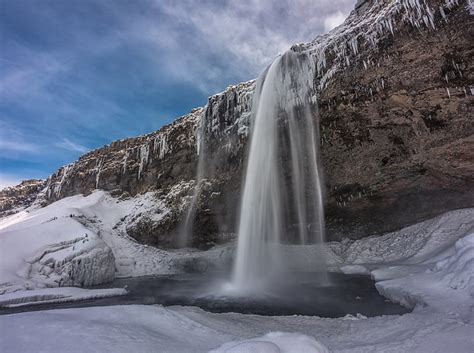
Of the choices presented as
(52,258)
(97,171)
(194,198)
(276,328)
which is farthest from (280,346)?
(97,171)

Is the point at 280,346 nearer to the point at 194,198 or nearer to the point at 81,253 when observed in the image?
the point at 81,253

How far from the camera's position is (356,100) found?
55.4ft

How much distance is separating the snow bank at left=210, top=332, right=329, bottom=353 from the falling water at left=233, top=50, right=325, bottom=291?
12941 millimetres

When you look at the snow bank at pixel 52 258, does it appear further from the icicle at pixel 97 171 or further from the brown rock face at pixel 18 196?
the brown rock face at pixel 18 196

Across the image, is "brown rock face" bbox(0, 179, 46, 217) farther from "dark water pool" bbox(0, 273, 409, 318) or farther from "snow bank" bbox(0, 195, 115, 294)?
"dark water pool" bbox(0, 273, 409, 318)

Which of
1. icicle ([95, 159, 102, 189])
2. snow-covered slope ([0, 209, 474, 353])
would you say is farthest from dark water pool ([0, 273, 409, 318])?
icicle ([95, 159, 102, 189])

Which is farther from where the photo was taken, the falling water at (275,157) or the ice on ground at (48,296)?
the falling water at (275,157)

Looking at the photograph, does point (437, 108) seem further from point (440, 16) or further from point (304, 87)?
point (304, 87)

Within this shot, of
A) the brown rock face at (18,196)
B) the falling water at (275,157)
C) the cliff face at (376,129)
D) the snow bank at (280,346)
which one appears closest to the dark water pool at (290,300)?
the falling water at (275,157)

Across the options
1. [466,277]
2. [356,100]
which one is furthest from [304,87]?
[466,277]

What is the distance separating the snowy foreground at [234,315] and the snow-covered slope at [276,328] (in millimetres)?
20

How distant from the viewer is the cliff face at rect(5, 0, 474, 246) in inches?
566

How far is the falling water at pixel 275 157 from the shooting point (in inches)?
713

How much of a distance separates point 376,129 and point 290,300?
460 inches
